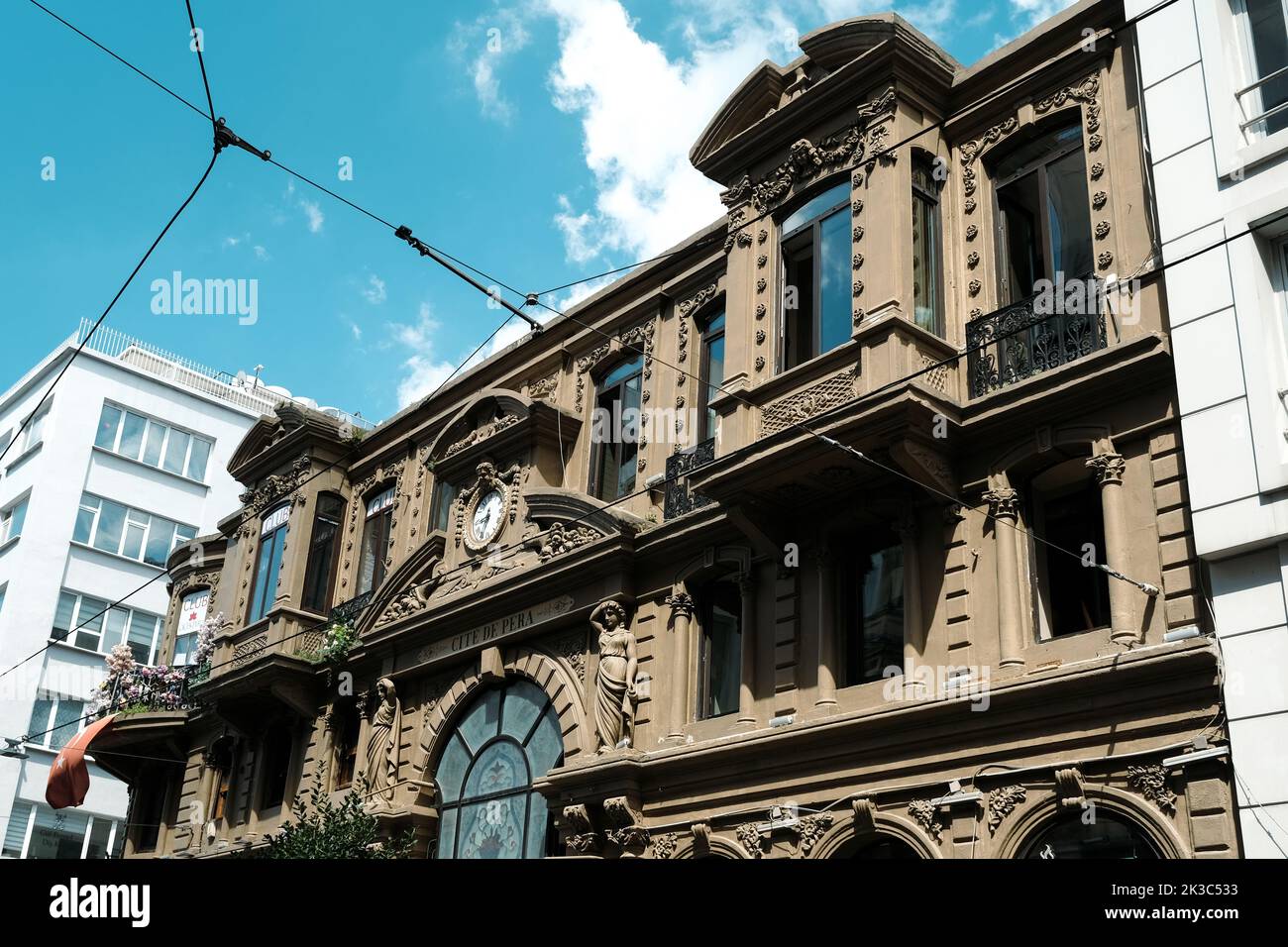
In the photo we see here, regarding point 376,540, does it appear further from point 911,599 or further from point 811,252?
point 911,599

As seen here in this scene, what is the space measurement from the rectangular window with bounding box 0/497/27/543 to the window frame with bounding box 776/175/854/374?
34.9 metres

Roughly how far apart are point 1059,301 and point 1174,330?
210 cm

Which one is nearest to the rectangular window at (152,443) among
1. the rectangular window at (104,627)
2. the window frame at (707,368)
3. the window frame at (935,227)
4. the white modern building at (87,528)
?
the white modern building at (87,528)

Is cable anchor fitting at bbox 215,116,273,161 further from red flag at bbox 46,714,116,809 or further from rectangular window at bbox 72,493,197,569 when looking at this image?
rectangular window at bbox 72,493,197,569

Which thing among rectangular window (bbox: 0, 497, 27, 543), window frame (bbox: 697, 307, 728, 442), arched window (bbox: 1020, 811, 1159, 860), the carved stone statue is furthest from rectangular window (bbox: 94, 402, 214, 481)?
arched window (bbox: 1020, 811, 1159, 860)

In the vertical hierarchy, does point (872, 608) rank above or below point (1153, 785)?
above

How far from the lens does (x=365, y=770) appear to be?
85.2 feet

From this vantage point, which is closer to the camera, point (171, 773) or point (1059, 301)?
point (1059, 301)

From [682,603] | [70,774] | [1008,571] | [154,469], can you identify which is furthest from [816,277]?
[154,469]

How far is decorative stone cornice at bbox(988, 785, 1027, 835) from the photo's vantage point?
50.4 ft

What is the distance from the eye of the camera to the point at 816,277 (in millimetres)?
19875

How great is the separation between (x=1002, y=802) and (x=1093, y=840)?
3.54 ft
